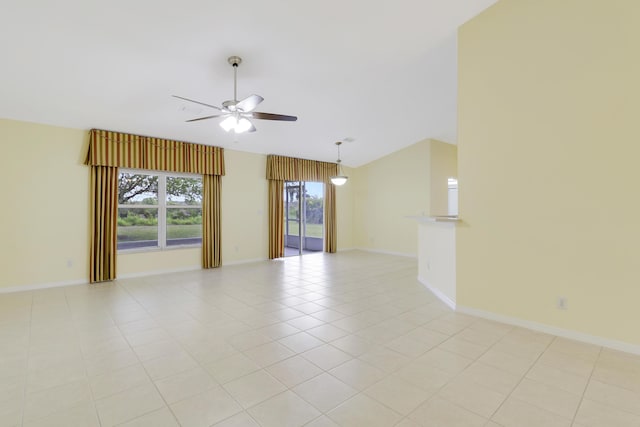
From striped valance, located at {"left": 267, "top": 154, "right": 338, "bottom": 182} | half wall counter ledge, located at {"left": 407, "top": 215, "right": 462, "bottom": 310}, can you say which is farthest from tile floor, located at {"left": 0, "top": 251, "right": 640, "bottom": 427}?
striped valance, located at {"left": 267, "top": 154, "right": 338, "bottom": 182}

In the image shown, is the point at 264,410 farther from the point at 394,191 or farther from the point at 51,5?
the point at 394,191

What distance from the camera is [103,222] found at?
5176 mm

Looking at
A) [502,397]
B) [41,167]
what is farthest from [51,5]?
[502,397]

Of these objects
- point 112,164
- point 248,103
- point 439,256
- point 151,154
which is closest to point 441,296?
point 439,256

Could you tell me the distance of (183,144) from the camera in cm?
607

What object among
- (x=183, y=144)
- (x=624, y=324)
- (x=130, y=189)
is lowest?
(x=624, y=324)

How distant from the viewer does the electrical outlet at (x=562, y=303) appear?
295cm

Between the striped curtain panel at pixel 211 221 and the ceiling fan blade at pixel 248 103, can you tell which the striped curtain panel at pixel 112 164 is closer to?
the striped curtain panel at pixel 211 221

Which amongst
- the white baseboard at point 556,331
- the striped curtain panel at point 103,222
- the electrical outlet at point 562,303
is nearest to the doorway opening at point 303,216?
the striped curtain panel at point 103,222

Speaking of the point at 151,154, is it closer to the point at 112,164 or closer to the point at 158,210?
the point at 112,164

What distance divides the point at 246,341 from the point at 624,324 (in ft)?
11.3

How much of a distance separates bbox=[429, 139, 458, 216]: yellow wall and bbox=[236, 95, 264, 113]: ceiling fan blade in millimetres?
5517

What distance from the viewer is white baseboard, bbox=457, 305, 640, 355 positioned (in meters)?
2.66

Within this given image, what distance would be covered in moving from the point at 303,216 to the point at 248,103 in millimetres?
5310
